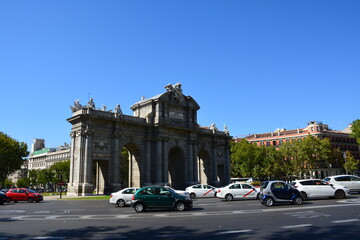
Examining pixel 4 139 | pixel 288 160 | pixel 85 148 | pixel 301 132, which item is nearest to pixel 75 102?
pixel 85 148

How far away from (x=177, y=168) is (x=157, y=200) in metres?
31.1

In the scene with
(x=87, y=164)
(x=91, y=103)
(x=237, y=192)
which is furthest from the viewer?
(x=91, y=103)

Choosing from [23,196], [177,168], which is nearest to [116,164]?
[23,196]

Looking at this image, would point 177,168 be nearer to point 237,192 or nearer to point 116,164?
point 116,164

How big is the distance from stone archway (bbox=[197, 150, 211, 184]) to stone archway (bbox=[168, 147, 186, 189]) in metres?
6.29

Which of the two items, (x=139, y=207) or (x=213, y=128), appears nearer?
(x=139, y=207)

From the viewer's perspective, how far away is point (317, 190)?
23.1 m

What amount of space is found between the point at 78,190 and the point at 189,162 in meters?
18.7

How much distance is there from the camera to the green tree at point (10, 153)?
57.2m

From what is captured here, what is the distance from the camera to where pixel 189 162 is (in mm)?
47844

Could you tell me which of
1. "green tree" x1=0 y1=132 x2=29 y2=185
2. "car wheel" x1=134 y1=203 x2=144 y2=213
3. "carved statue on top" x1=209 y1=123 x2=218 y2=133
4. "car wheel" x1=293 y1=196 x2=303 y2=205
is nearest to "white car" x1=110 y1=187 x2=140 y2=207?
"car wheel" x1=134 y1=203 x2=144 y2=213

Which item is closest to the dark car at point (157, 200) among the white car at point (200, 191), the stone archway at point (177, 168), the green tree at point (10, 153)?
the white car at point (200, 191)

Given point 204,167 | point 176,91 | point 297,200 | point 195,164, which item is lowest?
point 297,200

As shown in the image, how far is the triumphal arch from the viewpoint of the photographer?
1451 inches
